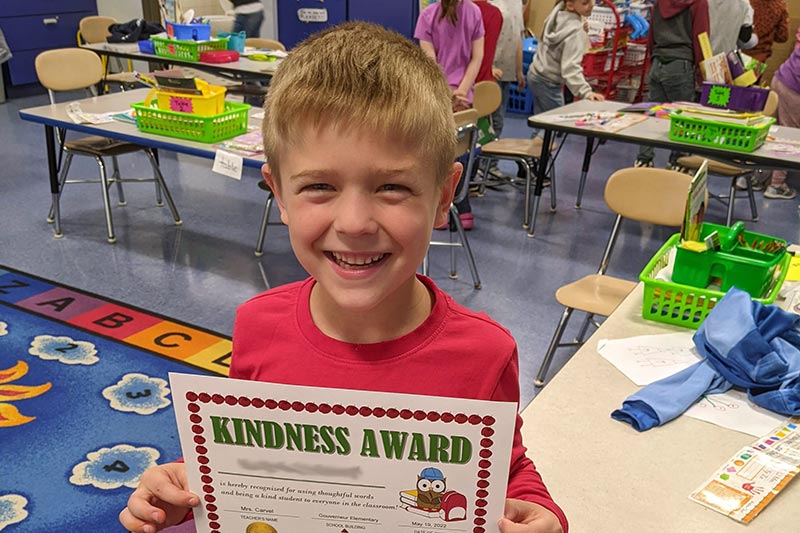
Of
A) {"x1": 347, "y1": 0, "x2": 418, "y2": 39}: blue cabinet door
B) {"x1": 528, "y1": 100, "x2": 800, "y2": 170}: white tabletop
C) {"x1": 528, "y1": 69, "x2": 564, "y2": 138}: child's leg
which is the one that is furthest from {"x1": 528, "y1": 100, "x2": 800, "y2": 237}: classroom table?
{"x1": 347, "y1": 0, "x2": 418, "y2": 39}: blue cabinet door

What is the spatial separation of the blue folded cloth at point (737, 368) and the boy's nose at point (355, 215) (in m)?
0.87

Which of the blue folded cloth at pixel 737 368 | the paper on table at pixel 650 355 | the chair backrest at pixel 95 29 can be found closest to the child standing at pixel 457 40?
the paper on table at pixel 650 355

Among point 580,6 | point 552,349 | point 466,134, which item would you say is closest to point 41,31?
point 580,6

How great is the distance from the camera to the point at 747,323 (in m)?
1.61

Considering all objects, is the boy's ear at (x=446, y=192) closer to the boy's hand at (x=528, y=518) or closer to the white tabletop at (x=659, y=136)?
the boy's hand at (x=528, y=518)

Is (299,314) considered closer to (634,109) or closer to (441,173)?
(441,173)

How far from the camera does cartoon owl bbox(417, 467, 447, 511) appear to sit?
0.82m

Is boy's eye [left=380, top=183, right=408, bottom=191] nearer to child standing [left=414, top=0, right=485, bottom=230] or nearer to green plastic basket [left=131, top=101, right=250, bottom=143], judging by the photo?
green plastic basket [left=131, top=101, right=250, bottom=143]

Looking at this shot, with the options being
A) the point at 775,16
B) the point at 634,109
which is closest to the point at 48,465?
the point at 634,109

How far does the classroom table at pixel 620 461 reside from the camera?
4.03 feet

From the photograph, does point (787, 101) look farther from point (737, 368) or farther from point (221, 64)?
point (737, 368)

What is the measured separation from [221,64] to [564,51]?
246 centimetres

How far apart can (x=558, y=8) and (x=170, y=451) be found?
3953mm

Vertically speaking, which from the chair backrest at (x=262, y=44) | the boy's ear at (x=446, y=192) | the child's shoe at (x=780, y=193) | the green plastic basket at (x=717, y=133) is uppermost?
the boy's ear at (x=446, y=192)
